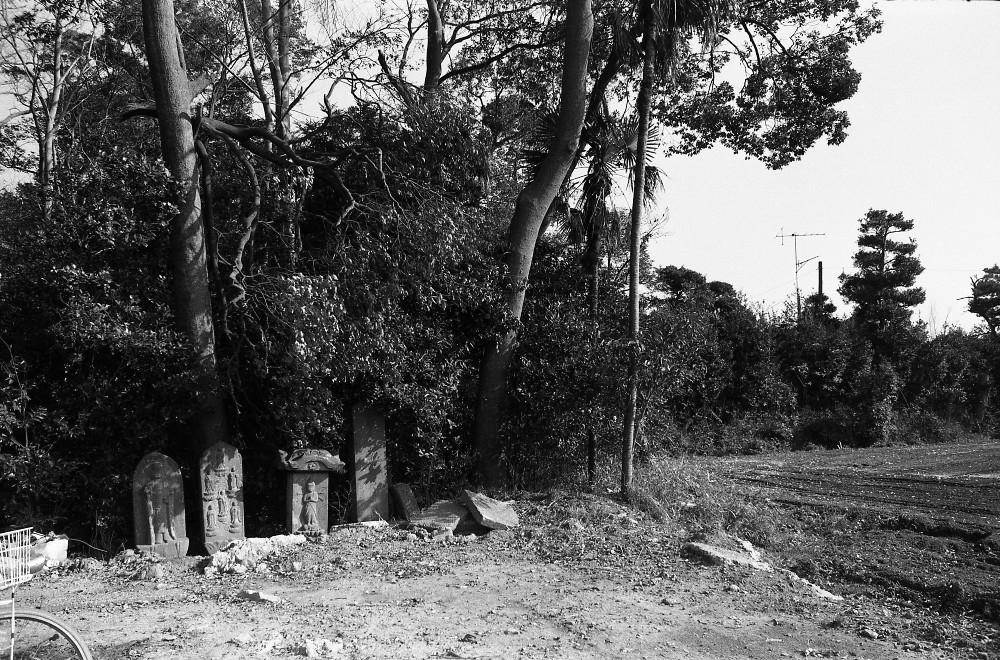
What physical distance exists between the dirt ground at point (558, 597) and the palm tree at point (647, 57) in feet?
4.66

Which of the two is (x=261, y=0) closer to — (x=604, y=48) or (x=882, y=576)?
(x=604, y=48)

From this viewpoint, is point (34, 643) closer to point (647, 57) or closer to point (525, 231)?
point (525, 231)

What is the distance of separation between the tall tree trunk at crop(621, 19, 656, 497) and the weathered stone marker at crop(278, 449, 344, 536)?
3919 mm

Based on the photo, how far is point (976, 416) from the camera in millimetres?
28016

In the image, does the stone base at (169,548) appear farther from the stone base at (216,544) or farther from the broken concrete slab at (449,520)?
the broken concrete slab at (449,520)

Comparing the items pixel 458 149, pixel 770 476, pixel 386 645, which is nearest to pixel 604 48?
pixel 458 149

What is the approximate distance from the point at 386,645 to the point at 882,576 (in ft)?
17.1

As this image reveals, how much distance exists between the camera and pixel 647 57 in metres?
11.1

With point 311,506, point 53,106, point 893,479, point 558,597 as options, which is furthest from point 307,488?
point 53,106

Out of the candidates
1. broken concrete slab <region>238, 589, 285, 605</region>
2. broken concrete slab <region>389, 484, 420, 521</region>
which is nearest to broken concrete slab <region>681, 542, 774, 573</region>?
broken concrete slab <region>389, 484, 420, 521</region>

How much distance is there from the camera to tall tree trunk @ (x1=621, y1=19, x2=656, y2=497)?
10773 mm

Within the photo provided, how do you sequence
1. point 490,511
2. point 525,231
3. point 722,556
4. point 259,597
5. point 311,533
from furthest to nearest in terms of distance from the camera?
1. point 525,231
2. point 490,511
3. point 311,533
4. point 722,556
5. point 259,597

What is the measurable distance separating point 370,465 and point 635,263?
14.7ft

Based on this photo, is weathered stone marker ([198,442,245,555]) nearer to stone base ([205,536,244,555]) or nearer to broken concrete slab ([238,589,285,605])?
stone base ([205,536,244,555])
